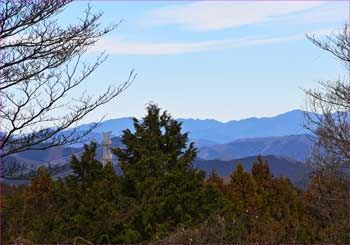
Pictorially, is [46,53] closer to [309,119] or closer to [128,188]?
[128,188]

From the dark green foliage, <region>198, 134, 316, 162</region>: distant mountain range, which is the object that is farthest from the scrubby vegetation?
<region>198, 134, 316, 162</region>: distant mountain range

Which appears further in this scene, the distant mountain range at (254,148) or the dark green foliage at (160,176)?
the distant mountain range at (254,148)

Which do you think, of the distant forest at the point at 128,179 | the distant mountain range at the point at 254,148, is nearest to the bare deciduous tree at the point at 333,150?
the distant forest at the point at 128,179

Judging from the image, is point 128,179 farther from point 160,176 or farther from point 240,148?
point 240,148

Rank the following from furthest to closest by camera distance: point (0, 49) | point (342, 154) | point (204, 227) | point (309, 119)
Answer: point (309, 119) < point (342, 154) < point (0, 49) < point (204, 227)

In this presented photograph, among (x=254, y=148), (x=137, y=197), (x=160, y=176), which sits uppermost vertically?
(x=254, y=148)

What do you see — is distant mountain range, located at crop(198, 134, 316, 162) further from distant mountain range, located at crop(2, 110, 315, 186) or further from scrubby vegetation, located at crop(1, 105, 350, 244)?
scrubby vegetation, located at crop(1, 105, 350, 244)

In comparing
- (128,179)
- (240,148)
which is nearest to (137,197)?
(128,179)

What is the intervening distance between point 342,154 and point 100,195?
4.69 metres

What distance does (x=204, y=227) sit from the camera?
595cm

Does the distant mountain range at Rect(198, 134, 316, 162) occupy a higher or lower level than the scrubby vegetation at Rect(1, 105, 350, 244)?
higher

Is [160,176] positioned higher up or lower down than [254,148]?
lower down

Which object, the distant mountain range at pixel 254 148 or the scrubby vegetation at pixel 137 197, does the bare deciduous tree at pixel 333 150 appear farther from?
the distant mountain range at pixel 254 148

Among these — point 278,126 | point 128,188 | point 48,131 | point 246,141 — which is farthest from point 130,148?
point 278,126
